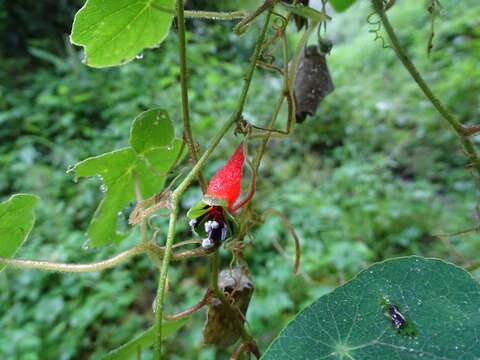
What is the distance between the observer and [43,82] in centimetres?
351

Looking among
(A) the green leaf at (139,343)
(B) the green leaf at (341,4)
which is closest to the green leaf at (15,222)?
(A) the green leaf at (139,343)

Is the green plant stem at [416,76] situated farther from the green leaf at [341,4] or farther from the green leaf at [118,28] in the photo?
the green leaf at [118,28]

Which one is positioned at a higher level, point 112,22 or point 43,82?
point 112,22

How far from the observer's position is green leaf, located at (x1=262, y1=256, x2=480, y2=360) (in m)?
0.31

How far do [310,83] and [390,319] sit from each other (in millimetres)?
351

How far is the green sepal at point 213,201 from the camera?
0.37 m

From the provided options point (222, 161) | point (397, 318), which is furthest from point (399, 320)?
point (222, 161)

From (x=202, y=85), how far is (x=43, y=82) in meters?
1.48

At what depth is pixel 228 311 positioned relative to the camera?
0.43m

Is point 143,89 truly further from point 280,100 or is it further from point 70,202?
point 280,100

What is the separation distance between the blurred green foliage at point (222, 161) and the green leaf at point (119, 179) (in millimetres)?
319

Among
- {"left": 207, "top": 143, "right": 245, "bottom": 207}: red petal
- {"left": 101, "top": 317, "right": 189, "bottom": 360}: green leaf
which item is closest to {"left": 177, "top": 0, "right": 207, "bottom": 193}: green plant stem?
{"left": 207, "top": 143, "right": 245, "bottom": 207}: red petal

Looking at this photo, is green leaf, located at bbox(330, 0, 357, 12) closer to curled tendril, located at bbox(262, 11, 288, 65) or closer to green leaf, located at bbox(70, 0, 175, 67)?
curled tendril, located at bbox(262, 11, 288, 65)

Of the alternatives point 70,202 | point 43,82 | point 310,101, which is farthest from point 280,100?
point 43,82
